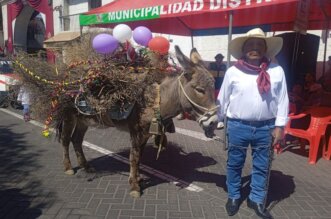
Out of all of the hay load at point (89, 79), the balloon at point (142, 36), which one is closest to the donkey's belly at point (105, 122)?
the hay load at point (89, 79)

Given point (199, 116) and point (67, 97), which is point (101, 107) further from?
point (199, 116)

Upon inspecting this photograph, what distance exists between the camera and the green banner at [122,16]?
7700 millimetres

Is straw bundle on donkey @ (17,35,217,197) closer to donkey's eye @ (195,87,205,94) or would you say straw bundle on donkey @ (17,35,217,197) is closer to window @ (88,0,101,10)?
donkey's eye @ (195,87,205,94)

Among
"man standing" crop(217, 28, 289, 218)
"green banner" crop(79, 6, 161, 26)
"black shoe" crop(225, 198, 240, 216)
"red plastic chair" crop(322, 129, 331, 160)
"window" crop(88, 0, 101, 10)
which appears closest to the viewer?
"man standing" crop(217, 28, 289, 218)

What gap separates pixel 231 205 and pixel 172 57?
224 cm

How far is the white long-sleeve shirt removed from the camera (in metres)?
3.59

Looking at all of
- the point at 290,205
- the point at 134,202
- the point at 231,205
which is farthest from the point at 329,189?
the point at 134,202

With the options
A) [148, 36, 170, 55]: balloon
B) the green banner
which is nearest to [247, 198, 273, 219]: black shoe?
[148, 36, 170, 55]: balloon

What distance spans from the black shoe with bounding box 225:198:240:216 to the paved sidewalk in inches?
2.6

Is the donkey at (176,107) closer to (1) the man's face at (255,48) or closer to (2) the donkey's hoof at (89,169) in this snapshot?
(1) the man's face at (255,48)

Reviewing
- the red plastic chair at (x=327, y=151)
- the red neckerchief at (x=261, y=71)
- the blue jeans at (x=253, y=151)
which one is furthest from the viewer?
the red plastic chair at (x=327, y=151)

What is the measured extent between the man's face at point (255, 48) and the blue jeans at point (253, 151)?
756 millimetres

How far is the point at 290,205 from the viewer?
4320 millimetres

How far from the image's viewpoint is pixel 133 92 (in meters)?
4.23
